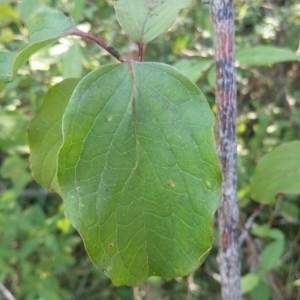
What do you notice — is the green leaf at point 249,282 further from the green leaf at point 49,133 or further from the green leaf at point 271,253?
the green leaf at point 49,133

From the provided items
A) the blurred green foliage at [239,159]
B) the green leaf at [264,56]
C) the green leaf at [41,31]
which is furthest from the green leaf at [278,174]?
the blurred green foliage at [239,159]

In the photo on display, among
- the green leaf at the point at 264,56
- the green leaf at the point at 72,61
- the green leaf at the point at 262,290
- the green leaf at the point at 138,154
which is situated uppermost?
the green leaf at the point at 138,154

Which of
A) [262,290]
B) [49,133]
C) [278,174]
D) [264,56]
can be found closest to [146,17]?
[49,133]

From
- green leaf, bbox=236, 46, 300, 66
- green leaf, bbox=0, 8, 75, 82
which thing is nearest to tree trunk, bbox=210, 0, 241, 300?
green leaf, bbox=0, 8, 75, 82

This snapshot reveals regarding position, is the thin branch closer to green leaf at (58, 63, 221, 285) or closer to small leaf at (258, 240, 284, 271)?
green leaf at (58, 63, 221, 285)

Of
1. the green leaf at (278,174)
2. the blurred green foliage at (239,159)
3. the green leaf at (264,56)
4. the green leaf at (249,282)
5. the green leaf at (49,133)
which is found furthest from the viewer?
the blurred green foliage at (239,159)

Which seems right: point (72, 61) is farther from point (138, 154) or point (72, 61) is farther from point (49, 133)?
point (138, 154)

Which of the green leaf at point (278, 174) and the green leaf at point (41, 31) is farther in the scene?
the green leaf at point (278, 174)
